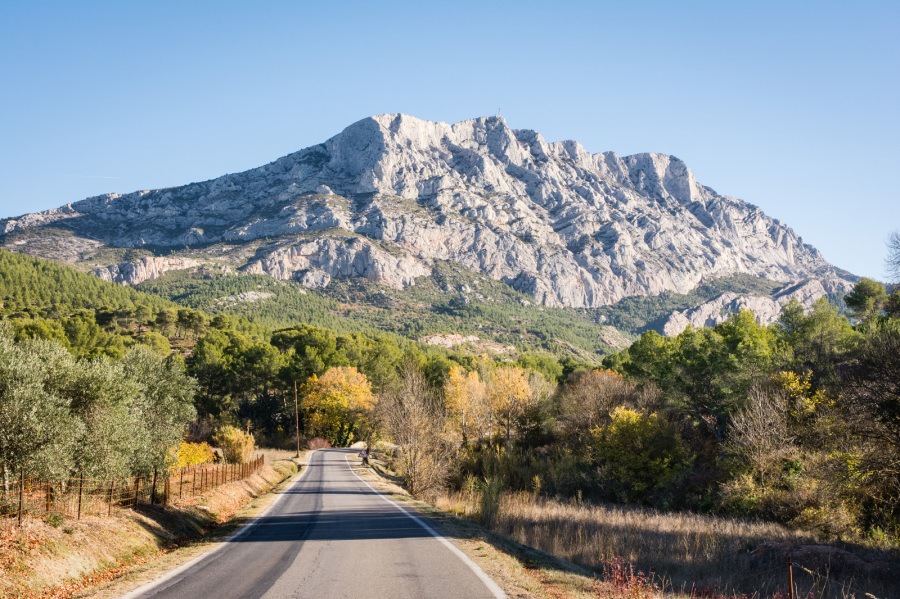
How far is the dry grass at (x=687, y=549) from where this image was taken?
13602 millimetres

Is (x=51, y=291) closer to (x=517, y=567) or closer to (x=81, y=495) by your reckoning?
(x=81, y=495)

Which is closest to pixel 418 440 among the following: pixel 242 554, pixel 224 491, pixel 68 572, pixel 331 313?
pixel 224 491

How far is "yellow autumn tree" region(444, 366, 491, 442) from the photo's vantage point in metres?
53.4

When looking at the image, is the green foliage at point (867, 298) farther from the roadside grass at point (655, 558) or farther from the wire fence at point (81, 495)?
the wire fence at point (81, 495)

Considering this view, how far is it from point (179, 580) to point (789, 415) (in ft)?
115

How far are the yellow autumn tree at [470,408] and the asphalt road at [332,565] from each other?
3556cm

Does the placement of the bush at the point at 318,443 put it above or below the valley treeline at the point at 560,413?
below

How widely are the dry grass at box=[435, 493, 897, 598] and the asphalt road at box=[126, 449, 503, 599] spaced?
3.67 metres

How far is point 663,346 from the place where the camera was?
6488cm

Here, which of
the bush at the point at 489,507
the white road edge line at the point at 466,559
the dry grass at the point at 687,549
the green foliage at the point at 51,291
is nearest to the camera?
the white road edge line at the point at 466,559

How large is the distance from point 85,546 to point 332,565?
5.54 m

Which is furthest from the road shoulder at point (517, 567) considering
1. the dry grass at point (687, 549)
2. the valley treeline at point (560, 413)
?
the valley treeline at point (560, 413)

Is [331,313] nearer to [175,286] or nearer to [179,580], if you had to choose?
[175,286]

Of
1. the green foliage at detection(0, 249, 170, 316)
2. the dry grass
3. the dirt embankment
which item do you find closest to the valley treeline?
the dirt embankment
